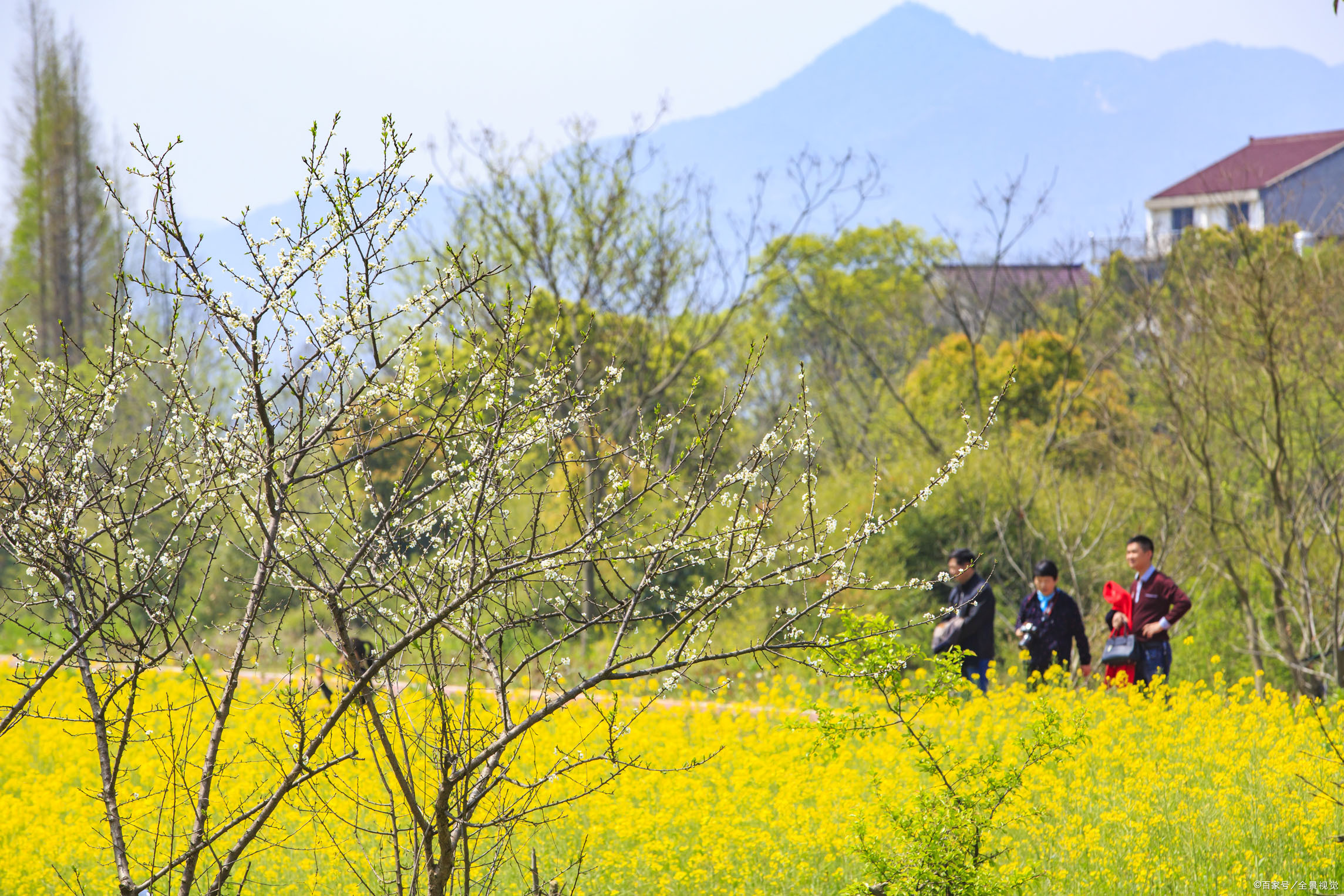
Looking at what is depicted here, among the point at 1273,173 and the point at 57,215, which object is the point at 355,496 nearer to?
the point at 57,215

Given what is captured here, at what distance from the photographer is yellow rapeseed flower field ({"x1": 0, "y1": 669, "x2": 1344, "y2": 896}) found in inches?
189

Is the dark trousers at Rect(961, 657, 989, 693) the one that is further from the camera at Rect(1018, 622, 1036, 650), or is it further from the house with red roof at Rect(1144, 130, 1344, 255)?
the house with red roof at Rect(1144, 130, 1344, 255)

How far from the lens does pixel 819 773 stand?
6.06 meters

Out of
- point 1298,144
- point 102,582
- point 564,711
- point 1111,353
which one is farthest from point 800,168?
point 1298,144

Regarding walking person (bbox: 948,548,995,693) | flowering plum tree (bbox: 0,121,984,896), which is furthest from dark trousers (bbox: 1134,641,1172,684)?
flowering plum tree (bbox: 0,121,984,896)

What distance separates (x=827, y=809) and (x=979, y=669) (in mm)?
3163

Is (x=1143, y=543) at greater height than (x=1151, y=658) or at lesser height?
greater

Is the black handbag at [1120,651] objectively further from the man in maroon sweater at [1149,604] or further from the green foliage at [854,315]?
the green foliage at [854,315]

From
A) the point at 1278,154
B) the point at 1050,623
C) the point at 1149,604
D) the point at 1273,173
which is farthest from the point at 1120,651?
the point at 1278,154

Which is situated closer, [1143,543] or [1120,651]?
[1143,543]

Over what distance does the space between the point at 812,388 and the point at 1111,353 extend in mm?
10428

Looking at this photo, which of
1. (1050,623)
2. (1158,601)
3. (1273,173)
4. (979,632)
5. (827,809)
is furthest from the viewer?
(1273,173)

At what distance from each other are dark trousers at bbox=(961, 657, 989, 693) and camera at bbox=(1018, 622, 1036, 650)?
12.1 inches

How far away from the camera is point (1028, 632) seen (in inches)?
310
